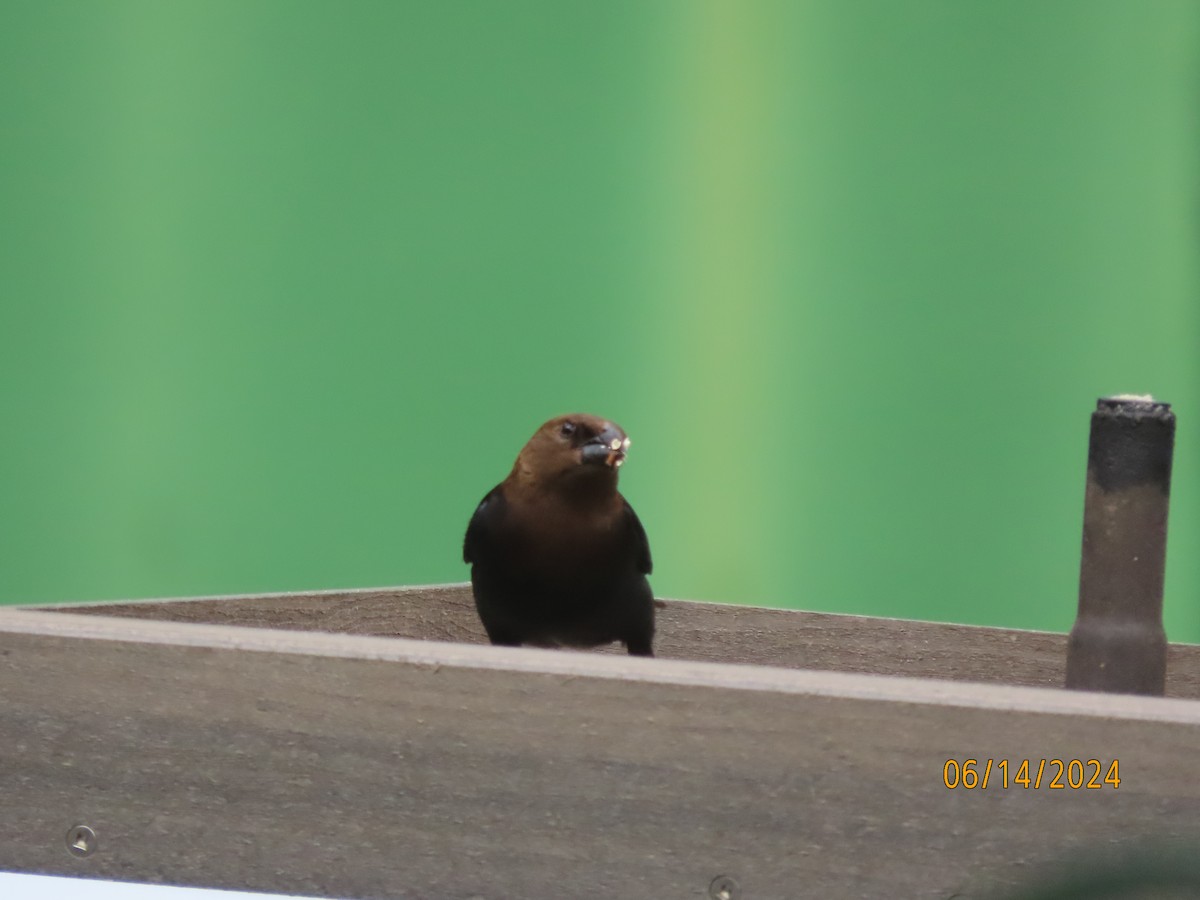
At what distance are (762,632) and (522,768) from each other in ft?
2.23

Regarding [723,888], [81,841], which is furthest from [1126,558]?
[81,841]

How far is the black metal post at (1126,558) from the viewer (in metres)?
1.14

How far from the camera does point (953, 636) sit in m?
1.51

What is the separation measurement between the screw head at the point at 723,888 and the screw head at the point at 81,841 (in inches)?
15.7

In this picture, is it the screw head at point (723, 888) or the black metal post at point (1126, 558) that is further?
the black metal post at point (1126, 558)

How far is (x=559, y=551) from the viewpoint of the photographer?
1422 mm

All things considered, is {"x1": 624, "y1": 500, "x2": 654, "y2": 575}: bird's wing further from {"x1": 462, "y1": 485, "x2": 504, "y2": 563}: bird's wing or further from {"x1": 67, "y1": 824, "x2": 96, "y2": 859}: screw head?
{"x1": 67, "y1": 824, "x2": 96, "y2": 859}: screw head

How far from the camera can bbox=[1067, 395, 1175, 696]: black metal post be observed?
3.76ft

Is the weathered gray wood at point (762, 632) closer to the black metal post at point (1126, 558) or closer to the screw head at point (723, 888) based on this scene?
the black metal post at point (1126, 558)

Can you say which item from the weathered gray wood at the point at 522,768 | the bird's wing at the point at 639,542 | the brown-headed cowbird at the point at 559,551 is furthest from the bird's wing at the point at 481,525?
the weathered gray wood at the point at 522,768

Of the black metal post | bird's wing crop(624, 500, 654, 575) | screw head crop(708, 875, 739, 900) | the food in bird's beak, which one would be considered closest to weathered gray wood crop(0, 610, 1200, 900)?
screw head crop(708, 875, 739, 900)

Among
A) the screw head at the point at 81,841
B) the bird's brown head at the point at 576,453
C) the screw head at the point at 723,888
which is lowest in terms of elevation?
the screw head at the point at 81,841

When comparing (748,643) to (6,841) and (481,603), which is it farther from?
(6,841)

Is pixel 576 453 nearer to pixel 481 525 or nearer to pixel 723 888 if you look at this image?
pixel 481 525
